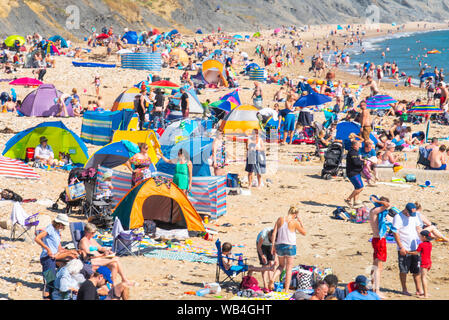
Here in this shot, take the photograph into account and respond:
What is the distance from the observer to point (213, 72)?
93.2ft

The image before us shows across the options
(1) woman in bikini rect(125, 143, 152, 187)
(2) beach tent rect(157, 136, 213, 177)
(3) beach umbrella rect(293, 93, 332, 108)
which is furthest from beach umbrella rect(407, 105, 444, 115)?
(1) woman in bikini rect(125, 143, 152, 187)

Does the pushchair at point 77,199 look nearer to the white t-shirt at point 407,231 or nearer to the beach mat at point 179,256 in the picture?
the beach mat at point 179,256

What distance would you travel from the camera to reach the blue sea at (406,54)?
54.8 m

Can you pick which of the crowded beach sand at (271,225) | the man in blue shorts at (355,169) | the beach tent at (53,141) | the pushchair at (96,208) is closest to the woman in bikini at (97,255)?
the crowded beach sand at (271,225)

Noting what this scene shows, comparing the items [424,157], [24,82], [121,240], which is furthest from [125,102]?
[121,240]

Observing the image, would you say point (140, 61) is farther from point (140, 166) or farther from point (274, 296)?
point (274, 296)

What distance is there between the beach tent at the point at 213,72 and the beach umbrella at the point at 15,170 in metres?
Result: 15.5

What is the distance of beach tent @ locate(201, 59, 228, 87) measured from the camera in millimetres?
28281

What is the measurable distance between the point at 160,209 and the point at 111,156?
203cm

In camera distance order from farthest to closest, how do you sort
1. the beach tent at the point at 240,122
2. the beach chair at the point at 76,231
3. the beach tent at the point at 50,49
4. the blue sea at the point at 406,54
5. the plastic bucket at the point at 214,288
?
1. the blue sea at the point at 406,54
2. the beach tent at the point at 50,49
3. the beach tent at the point at 240,122
4. the beach chair at the point at 76,231
5. the plastic bucket at the point at 214,288
